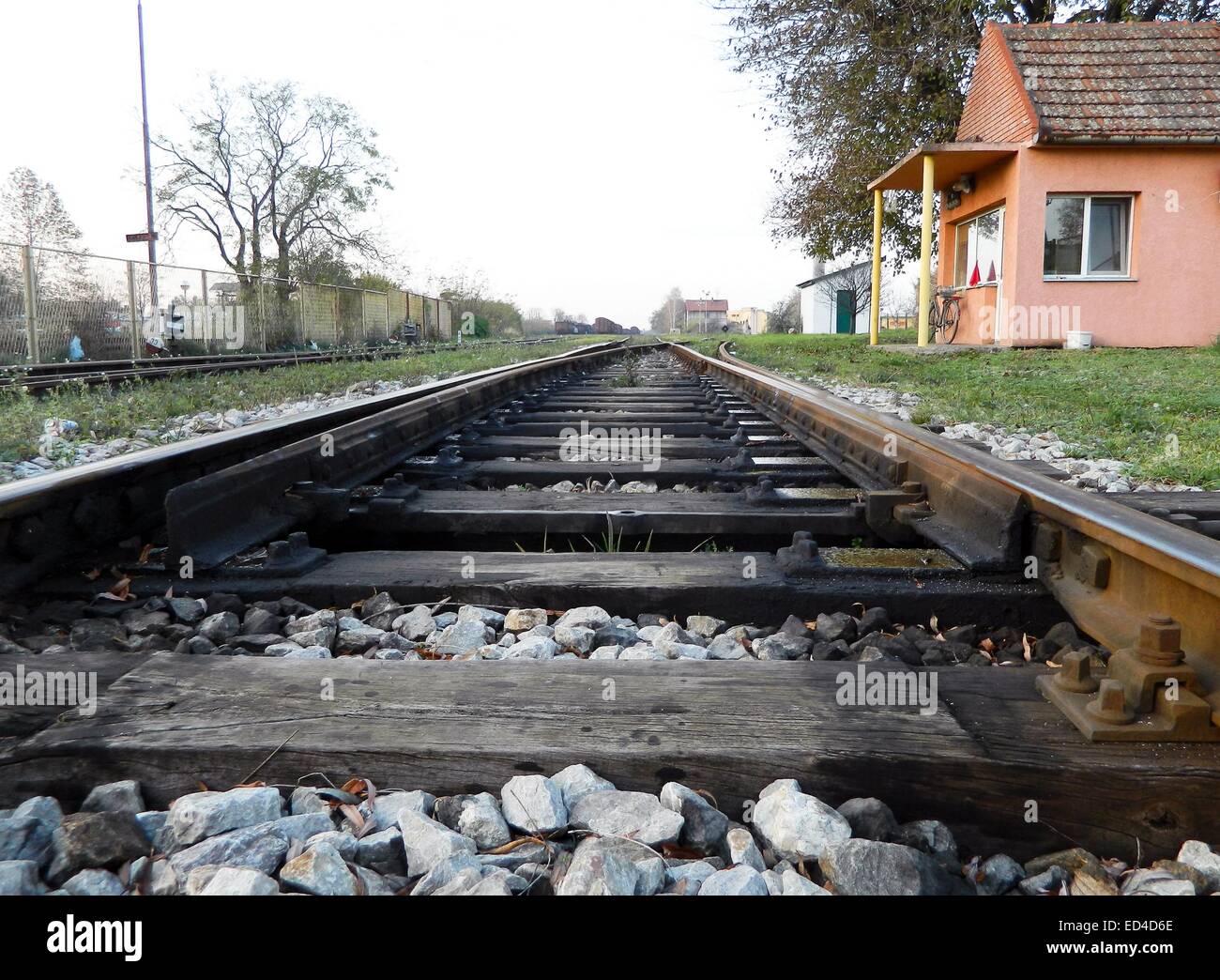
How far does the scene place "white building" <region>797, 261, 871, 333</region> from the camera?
161ft

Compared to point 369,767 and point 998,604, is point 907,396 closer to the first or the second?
point 998,604

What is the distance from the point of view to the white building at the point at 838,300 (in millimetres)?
48969

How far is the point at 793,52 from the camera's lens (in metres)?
18.7

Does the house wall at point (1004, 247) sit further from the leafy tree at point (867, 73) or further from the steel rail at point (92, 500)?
the steel rail at point (92, 500)

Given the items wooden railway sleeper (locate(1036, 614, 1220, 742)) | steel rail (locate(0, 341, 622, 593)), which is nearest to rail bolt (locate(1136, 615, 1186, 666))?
wooden railway sleeper (locate(1036, 614, 1220, 742))

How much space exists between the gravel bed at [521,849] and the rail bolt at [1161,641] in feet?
0.83

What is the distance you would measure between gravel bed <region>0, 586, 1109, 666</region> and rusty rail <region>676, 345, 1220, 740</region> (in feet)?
0.45

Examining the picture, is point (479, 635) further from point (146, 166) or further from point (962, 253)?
point (146, 166)

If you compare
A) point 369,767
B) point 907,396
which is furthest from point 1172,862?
point 907,396

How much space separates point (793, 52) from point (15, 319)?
15572 mm

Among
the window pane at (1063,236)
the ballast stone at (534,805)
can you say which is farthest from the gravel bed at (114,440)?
the window pane at (1063,236)

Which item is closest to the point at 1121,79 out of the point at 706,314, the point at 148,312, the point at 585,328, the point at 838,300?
the point at 148,312

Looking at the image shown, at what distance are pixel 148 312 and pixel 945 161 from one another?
15.8m

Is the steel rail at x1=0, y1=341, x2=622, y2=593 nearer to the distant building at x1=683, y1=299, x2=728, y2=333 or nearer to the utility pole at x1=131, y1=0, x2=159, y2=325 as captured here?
the utility pole at x1=131, y1=0, x2=159, y2=325
